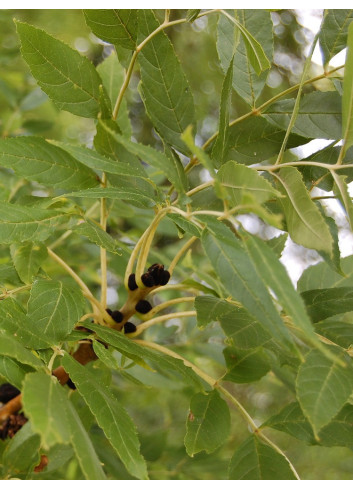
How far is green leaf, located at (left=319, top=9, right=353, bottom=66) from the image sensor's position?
44cm

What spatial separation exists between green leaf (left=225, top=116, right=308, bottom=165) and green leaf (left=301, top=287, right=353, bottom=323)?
0.38 ft

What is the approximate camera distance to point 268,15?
0.46 metres

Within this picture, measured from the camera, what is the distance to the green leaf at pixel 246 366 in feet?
1.61

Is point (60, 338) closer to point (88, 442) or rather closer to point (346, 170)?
point (88, 442)

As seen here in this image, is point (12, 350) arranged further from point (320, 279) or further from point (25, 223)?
point (320, 279)

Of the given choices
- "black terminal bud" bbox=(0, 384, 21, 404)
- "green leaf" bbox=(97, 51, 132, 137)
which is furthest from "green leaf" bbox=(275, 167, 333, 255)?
"black terminal bud" bbox=(0, 384, 21, 404)

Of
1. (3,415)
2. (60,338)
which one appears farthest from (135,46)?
(3,415)

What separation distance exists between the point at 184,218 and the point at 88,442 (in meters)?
0.15

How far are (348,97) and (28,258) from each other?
0.28m

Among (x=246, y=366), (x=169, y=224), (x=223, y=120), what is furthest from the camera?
(x=169, y=224)

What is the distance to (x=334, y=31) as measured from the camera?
0.44 meters

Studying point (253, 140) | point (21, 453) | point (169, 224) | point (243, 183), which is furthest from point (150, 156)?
point (169, 224)

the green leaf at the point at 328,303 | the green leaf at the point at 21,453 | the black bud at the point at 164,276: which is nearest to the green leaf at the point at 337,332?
the green leaf at the point at 328,303

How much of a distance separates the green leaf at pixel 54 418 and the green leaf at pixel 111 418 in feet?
0.05
